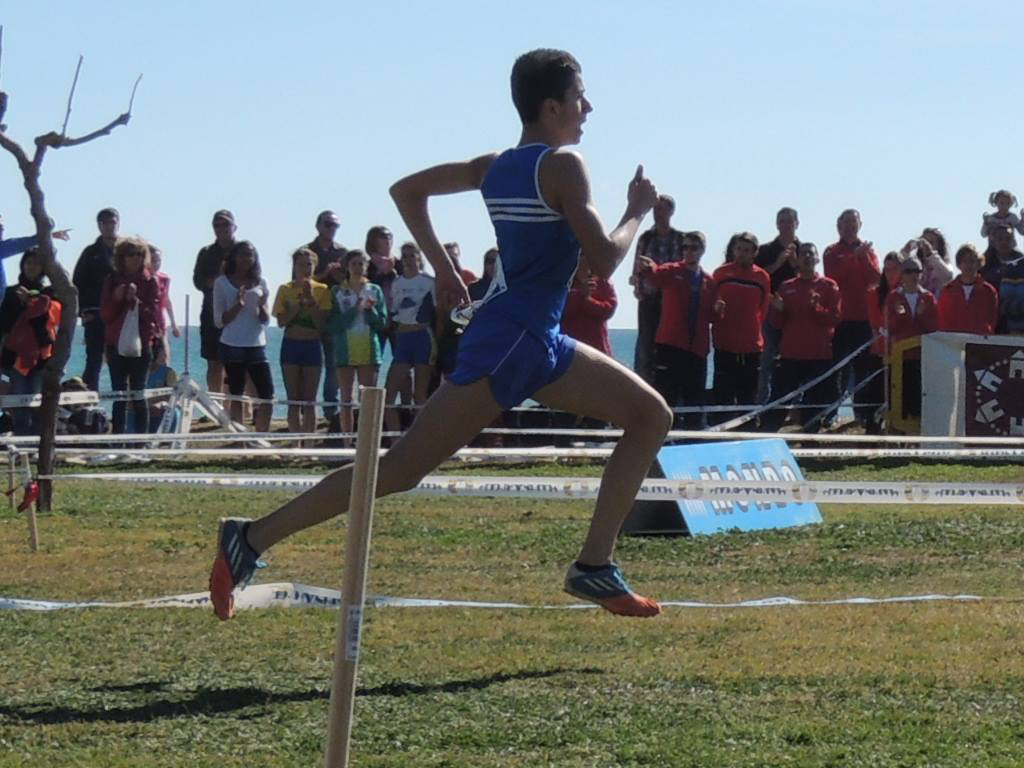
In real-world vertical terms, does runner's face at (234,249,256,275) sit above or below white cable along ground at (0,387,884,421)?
above

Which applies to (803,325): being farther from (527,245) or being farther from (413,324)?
(527,245)

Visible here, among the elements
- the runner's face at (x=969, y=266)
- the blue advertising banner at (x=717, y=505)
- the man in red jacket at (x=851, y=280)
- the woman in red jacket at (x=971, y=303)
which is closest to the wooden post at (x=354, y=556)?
the blue advertising banner at (x=717, y=505)

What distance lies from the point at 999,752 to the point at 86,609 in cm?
399

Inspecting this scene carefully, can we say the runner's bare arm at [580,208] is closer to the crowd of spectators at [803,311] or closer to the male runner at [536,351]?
the male runner at [536,351]

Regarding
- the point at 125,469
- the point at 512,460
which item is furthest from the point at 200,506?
the point at 512,460

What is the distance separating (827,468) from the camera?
1620 centimetres

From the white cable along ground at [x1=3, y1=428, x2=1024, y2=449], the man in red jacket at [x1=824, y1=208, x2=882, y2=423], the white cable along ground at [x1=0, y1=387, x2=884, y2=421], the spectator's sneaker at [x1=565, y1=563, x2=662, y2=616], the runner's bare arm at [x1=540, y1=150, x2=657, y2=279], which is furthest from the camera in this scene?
the man in red jacket at [x1=824, y1=208, x2=882, y2=423]

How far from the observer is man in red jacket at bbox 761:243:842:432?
18.0 meters

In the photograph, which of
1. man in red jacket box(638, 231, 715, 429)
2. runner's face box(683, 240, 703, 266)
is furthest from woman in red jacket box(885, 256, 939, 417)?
runner's face box(683, 240, 703, 266)

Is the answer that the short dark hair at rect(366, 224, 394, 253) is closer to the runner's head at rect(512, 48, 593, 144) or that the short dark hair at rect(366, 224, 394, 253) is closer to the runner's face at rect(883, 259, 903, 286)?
the runner's face at rect(883, 259, 903, 286)

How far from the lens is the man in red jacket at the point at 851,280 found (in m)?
18.6

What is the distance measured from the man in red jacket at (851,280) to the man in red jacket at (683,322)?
1.66 meters

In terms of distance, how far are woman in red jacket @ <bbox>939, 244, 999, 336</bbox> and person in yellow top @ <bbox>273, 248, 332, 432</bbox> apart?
552 cm

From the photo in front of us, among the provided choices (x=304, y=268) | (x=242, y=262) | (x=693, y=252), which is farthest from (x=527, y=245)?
(x=242, y=262)
